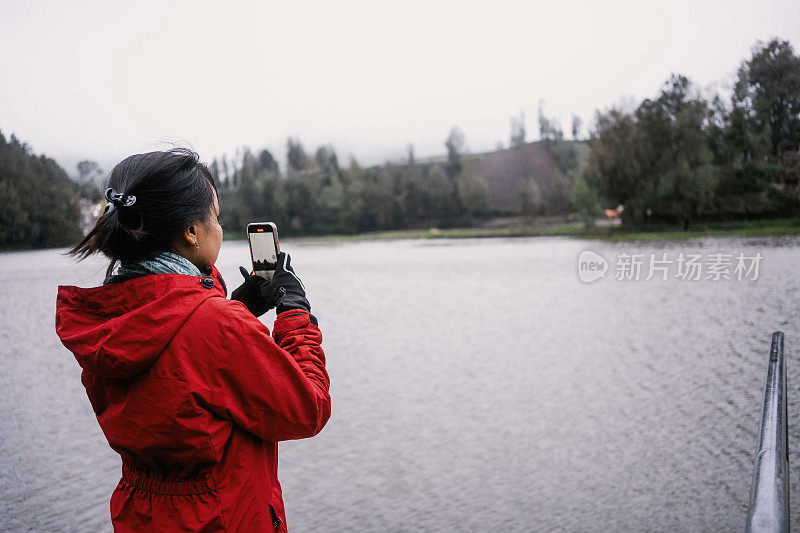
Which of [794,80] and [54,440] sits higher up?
[794,80]

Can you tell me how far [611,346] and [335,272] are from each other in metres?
12.8

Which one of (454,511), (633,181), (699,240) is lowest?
(454,511)

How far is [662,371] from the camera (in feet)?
23.6

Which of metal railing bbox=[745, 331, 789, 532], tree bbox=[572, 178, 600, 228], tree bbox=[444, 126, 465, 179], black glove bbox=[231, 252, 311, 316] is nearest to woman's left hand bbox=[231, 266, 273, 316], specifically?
black glove bbox=[231, 252, 311, 316]

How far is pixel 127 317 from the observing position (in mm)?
1046

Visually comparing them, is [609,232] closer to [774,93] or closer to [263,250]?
[774,93]

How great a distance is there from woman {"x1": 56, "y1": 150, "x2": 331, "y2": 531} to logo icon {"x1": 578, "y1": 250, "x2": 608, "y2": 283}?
14.7 metres

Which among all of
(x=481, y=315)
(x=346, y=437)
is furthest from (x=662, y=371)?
(x=481, y=315)

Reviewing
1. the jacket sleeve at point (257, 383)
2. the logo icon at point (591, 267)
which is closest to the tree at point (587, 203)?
the logo icon at point (591, 267)

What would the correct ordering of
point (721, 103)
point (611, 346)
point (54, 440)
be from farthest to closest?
point (721, 103), point (611, 346), point (54, 440)

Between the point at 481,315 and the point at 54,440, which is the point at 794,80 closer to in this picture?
the point at 481,315

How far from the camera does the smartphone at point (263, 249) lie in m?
1.47

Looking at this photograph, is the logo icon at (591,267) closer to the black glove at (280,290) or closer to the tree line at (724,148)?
the tree line at (724,148)
